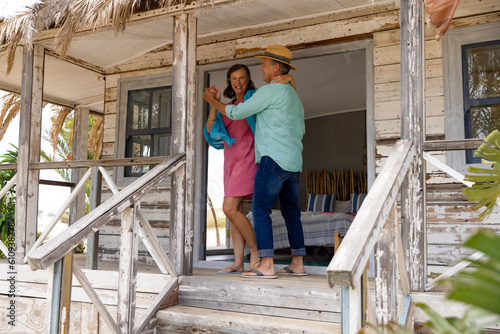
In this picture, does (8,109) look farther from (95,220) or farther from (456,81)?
(456,81)

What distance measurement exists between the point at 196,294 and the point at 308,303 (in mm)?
885

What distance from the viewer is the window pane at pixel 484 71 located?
416 centimetres

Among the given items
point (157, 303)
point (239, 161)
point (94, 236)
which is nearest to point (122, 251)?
point (157, 303)

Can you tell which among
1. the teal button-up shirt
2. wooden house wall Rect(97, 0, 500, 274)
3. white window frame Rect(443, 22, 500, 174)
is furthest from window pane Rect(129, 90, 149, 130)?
white window frame Rect(443, 22, 500, 174)

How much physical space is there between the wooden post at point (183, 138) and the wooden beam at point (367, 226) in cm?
168

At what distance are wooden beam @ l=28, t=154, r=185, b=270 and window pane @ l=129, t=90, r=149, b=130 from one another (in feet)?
7.23

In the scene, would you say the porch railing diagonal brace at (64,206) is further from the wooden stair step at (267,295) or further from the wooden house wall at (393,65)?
the wooden house wall at (393,65)

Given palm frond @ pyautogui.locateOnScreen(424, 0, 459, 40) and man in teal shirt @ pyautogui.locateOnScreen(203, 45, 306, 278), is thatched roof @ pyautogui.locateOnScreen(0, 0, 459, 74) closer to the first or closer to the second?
man in teal shirt @ pyautogui.locateOnScreen(203, 45, 306, 278)

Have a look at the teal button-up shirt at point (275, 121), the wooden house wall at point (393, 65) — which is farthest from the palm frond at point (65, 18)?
the wooden house wall at point (393, 65)

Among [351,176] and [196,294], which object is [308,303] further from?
[351,176]

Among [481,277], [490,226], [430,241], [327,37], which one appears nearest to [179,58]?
[327,37]

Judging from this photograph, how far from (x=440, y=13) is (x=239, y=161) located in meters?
2.06

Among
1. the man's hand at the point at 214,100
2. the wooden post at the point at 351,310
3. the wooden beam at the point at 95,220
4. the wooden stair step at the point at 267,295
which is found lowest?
the wooden stair step at the point at 267,295

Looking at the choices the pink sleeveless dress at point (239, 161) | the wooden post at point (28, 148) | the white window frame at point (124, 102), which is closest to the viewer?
the pink sleeveless dress at point (239, 161)
